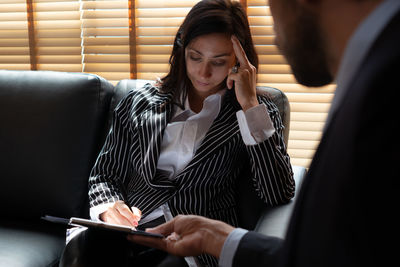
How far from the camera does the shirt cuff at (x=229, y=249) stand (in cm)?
83

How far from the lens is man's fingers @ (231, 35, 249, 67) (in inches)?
56.6

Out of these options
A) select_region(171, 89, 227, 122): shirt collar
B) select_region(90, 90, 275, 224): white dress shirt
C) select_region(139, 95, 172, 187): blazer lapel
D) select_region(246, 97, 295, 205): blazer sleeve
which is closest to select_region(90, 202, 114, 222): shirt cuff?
select_region(90, 90, 275, 224): white dress shirt

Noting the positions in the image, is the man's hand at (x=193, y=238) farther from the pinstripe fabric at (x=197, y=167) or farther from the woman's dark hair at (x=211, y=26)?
the woman's dark hair at (x=211, y=26)

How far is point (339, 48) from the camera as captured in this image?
1.64 feet

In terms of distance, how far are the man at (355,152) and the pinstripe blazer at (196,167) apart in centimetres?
91

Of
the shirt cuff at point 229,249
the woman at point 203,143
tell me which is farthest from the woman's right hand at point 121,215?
the shirt cuff at point 229,249

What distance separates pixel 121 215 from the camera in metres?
1.40

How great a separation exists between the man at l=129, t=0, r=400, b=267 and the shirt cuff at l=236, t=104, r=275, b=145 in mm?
844

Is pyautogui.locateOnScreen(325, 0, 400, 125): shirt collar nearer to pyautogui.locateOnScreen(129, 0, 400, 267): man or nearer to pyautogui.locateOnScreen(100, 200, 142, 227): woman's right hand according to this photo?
pyautogui.locateOnScreen(129, 0, 400, 267): man

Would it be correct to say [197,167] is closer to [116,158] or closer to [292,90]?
[116,158]

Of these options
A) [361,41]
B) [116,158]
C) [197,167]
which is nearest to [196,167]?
[197,167]

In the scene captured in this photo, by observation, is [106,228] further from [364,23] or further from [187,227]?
[364,23]

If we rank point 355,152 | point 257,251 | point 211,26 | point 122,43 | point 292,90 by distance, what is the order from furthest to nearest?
point 122,43 → point 292,90 → point 211,26 → point 257,251 → point 355,152

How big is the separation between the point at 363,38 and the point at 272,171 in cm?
100
